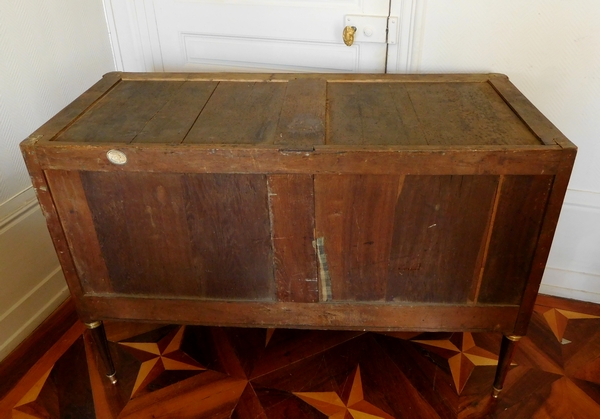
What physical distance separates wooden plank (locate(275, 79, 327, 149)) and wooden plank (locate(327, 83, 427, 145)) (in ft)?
0.08

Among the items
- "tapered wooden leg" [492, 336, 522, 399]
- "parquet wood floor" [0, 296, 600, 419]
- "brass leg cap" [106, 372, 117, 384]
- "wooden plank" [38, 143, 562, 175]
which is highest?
"wooden plank" [38, 143, 562, 175]

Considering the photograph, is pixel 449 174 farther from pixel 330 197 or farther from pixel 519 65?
pixel 519 65

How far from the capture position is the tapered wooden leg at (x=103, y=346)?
4.10 feet

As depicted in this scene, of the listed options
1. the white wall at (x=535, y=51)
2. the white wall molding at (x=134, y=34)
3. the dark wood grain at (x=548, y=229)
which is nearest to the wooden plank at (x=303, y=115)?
the white wall at (x=535, y=51)

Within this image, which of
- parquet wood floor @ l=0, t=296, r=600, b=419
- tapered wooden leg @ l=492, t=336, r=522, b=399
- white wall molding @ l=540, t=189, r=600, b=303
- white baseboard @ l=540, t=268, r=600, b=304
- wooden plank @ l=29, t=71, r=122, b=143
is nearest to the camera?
wooden plank @ l=29, t=71, r=122, b=143

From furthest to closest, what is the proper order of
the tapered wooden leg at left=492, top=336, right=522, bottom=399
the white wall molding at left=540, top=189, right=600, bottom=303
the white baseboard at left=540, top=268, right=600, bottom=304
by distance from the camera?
the white baseboard at left=540, top=268, right=600, bottom=304, the white wall molding at left=540, top=189, right=600, bottom=303, the tapered wooden leg at left=492, top=336, right=522, bottom=399

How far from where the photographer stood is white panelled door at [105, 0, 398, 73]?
143 cm

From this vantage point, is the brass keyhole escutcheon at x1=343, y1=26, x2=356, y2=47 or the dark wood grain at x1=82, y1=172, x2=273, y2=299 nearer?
the dark wood grain at x1=82, y1=172, x2=273, y2=299

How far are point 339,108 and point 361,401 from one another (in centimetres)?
77

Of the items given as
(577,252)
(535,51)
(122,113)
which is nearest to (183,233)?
(122,113)

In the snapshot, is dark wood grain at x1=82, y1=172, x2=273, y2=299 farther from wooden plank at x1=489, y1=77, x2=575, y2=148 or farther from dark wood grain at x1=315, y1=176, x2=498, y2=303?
wooden plank at x1=489, y1=77, x2=575, y2=148

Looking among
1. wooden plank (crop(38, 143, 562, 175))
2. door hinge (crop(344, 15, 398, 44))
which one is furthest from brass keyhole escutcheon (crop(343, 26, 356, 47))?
wooden plank (crop(38, 143, 562, 175))

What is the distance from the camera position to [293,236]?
105 cm

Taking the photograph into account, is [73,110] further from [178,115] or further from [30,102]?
[30,102]
